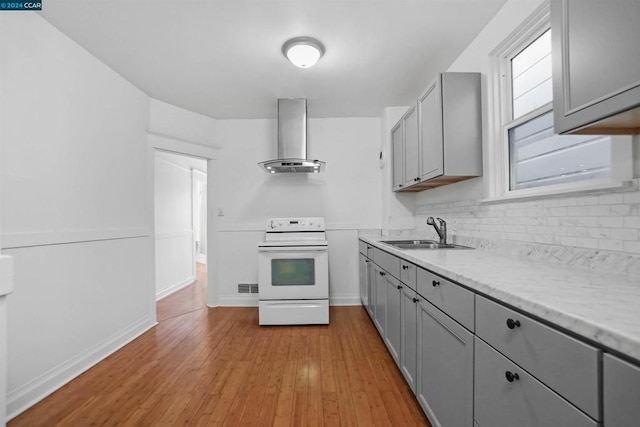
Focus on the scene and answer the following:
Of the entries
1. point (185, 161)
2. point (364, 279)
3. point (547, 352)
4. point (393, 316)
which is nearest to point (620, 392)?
point (547, 352)

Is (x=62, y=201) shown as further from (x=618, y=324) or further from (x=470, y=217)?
(x=470, y=217)

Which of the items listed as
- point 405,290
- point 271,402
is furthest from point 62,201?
point 405,290

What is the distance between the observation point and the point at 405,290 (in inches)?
66.1

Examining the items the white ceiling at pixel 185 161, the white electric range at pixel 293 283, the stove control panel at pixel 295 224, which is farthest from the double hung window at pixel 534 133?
the white ceiling at pixel 185 161

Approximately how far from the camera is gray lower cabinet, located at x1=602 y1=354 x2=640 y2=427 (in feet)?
1.60

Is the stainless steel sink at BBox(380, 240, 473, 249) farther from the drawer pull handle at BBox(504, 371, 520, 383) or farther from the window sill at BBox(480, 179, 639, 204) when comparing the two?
the drawer pull handle at BBox(504, 371, 520, 383)

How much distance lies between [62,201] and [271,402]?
78.0 inches

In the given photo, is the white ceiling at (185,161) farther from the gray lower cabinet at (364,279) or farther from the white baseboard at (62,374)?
the gray lower cabinet at (364,279)

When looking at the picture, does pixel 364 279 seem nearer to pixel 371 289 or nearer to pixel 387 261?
pixel 371 289

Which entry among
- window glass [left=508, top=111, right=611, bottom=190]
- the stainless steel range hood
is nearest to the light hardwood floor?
window glass [left=508, top=111, right=611, bottom=190]

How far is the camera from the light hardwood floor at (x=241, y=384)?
1.49 meters

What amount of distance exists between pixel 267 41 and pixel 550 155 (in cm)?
199

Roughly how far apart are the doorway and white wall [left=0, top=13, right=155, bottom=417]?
0.95m

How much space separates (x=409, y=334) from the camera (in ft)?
5.28
